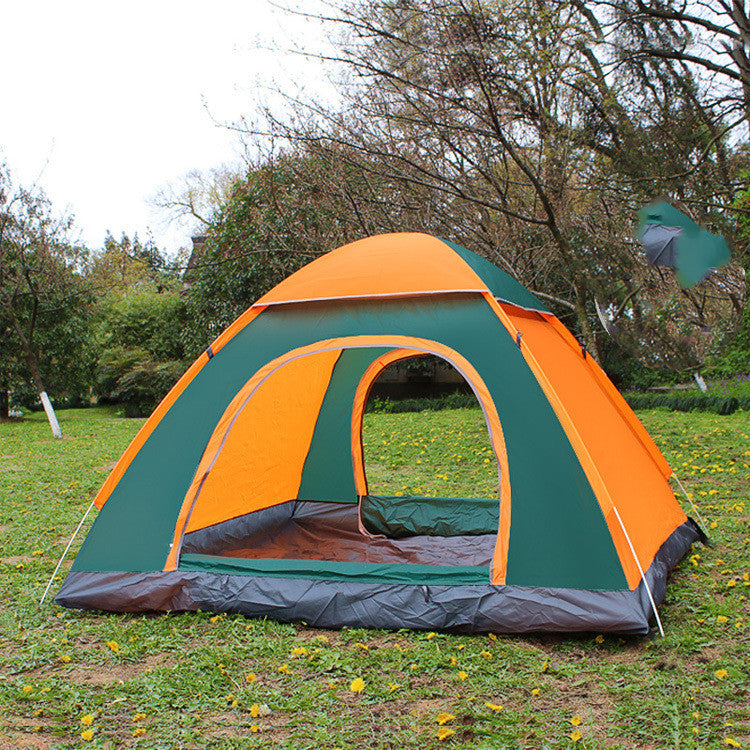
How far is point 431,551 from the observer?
14.9 feet

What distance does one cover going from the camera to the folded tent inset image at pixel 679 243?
513 centimetres

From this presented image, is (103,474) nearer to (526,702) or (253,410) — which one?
(253,410)

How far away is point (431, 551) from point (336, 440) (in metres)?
1.19

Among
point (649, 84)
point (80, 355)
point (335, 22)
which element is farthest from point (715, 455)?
point (80, 355)

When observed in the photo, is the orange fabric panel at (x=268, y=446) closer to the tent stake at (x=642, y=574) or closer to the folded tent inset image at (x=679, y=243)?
the tent stake at (x=642, y=574)

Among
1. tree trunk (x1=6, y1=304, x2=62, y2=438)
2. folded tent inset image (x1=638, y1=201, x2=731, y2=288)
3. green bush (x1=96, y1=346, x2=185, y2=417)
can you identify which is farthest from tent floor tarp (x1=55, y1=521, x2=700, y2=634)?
green bush (x1=96, y1=346, x2=185, y2=417)

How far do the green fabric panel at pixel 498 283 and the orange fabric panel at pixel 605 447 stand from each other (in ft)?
0.20

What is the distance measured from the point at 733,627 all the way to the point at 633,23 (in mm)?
4530

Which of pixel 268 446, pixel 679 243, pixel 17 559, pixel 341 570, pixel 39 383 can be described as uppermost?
pixel 679 243

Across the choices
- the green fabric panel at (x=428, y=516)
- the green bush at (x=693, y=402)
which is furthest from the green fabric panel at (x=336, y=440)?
the green bush at (x=693, y=402)

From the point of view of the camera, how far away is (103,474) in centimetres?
769

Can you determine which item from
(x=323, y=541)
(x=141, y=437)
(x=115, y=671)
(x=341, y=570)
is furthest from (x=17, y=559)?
(x=341, y=570)

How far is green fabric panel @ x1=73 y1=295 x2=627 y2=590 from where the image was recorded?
3160 mm

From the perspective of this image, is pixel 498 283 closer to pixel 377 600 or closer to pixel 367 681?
pixel 377 600
